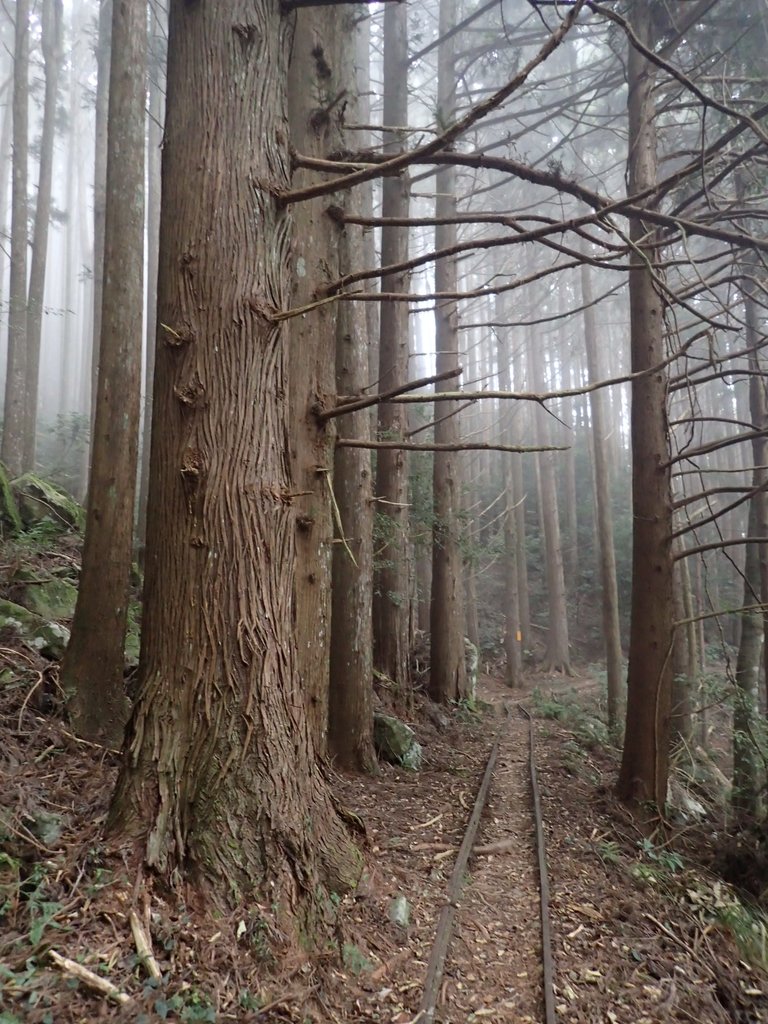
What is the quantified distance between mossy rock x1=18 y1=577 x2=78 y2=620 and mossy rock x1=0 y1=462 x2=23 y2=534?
2010mm

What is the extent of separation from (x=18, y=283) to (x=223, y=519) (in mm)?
13188

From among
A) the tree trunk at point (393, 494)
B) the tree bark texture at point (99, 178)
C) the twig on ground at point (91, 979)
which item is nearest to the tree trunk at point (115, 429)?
the twig on ground at point (91, 979)

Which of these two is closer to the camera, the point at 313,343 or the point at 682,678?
the point at 313,343

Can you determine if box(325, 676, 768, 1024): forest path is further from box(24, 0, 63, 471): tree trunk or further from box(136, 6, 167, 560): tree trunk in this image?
box(24, 0, 63, 471): tree trunk

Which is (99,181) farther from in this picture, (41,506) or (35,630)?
(35,630)

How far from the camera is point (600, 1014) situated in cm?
365

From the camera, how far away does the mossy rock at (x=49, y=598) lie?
22.0 feet

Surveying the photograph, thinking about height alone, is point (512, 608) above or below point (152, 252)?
below

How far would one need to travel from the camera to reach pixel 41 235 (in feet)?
54.2

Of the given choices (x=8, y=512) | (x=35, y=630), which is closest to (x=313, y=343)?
(x=35, y=630)

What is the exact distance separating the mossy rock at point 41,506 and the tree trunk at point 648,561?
7.50 meters

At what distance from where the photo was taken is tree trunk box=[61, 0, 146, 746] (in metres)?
5.39

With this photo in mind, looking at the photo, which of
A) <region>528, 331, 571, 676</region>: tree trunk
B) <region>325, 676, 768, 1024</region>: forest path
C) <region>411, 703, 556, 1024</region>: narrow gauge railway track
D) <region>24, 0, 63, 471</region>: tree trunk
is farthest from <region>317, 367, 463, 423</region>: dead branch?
<region>528, 331, 571, 676</region>: tree trunk

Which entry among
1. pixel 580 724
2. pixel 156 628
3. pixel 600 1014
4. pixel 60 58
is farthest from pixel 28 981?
pixel 60 58
